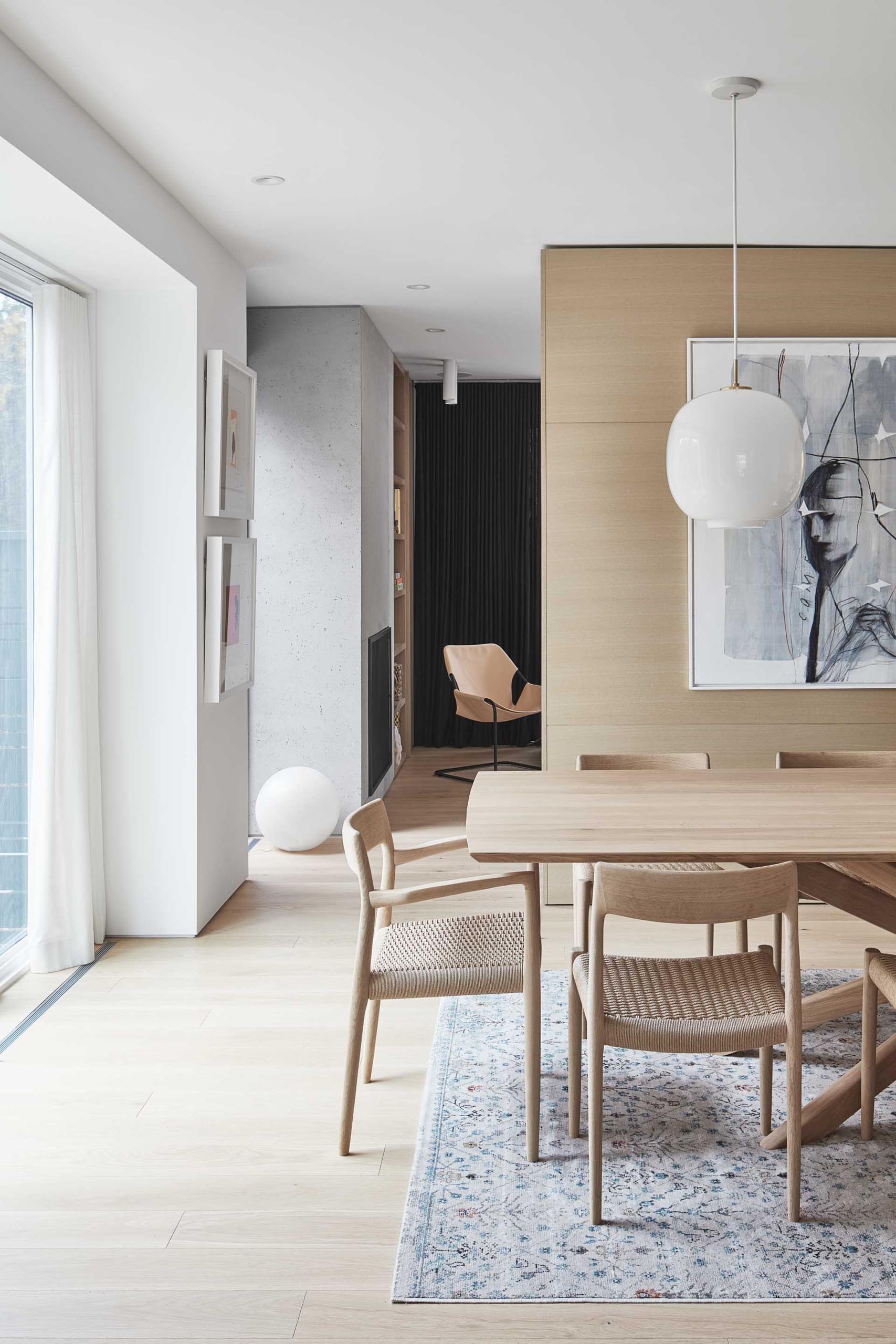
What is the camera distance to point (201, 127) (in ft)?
10.4

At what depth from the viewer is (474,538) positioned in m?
8.23

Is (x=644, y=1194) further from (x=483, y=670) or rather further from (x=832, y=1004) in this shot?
(x=483, y=670)

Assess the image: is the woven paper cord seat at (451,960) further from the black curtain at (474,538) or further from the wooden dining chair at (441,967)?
the black curtain at (474,538)

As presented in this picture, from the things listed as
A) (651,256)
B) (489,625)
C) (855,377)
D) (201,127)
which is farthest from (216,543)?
(489,625)

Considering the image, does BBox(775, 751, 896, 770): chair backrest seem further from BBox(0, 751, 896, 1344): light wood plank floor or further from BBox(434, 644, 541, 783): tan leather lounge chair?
BBox(434, 644, 541, 783): tan leather lounge chair

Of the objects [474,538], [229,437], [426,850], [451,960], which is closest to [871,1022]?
[451,960]

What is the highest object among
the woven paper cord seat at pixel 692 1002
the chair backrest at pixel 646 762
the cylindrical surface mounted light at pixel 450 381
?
the cylindrical surface mounted light at pixel 450 381

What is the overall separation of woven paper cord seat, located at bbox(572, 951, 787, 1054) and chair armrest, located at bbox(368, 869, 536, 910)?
0.76ft

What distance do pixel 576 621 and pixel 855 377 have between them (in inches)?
56.6

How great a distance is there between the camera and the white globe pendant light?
2.68 metres

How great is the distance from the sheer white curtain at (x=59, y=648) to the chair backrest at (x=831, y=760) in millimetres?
2317

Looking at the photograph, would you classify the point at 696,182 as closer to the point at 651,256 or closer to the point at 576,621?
the point at 651,256

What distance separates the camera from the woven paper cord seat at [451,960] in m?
2.49

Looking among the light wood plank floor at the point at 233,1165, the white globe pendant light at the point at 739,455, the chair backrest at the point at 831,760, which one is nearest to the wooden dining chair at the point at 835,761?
the chair backrest at the point at 831,760
